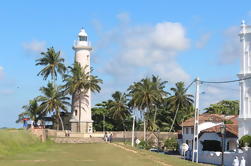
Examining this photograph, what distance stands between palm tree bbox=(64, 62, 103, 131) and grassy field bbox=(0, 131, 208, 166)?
68.2ft

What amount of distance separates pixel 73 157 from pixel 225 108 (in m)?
72.2

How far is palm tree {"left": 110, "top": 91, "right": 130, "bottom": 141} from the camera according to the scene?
8329 cm

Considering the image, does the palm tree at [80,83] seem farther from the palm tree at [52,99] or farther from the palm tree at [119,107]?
the palm tree at [119,107]

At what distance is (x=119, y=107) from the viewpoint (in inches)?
3280

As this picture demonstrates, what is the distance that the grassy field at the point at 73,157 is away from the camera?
28.0 m

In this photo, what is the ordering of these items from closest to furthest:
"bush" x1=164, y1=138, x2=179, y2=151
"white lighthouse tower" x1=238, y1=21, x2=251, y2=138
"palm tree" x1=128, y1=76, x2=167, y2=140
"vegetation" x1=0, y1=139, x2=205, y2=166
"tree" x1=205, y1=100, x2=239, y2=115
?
"vegetation" x1=0, y1=139, x2=205, y2=166, "white lighthouse tower" x1=238, y1=21, x2=251, y2=138, "bush" x1=164, y1=138, x2=179, y2=151, "palm tree" x1=128, y1=76, x2=167, y2=140, "tree" x1=205, y1=100, x2=239, y2=115

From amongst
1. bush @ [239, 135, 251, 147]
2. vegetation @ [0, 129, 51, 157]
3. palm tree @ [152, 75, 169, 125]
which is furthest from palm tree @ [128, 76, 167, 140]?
bush @ [239, 135, 251, 147]

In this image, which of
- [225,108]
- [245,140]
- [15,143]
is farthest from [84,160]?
[225,108]

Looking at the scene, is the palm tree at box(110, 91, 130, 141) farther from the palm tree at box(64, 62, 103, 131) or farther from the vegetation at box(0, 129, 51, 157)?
the vegetation at box(0, 129, 51, 157)

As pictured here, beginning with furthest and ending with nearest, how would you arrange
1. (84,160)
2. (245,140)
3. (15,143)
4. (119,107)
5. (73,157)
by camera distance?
(119,107), (15,143), (245,140), (73,157), (84,160)

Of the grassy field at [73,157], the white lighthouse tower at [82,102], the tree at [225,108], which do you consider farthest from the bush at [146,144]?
the tree at [225,108]

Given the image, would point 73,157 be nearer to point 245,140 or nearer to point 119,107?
point 245,140

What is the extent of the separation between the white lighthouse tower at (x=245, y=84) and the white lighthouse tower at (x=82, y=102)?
32.2 m

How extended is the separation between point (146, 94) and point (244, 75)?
113ft
